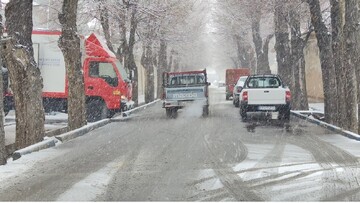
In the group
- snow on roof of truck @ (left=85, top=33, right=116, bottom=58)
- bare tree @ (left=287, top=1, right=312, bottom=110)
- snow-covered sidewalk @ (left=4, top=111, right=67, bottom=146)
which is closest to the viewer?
snow-covered sidewalk @ (left=4, top=111, right=67, bottom=146)

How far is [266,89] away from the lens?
17.4 metres

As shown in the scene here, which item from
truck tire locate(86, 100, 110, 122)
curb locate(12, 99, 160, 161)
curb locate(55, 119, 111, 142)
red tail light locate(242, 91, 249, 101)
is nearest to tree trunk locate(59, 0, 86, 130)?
curb locate(55, 119, 111, 142)

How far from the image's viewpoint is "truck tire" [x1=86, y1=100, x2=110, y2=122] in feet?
63.0

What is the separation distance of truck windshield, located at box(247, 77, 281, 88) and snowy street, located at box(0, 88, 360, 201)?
4788 millimetres

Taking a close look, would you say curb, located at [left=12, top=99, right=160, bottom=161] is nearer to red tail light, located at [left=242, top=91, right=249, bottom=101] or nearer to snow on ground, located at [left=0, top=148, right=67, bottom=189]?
snow on ground, located at [left=0, top=148, right=67, bottom=189]

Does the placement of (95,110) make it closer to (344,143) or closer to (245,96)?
(245,96)

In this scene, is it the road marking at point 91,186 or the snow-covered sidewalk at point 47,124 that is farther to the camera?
the snow-covered sidewalk at point 47,124

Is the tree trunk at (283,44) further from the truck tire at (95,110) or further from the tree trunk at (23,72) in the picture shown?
the tree trunk at (23,72)

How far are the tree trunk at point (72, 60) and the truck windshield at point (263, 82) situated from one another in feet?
22.1

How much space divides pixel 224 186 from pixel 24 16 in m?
6.90

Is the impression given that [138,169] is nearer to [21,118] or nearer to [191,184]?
[191,184]

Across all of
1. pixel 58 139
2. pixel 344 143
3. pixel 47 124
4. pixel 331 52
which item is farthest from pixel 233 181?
pixel 47 124

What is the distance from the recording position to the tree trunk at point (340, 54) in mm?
13148

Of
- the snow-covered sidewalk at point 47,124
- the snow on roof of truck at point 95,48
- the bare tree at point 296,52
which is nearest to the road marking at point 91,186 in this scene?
the snow-covered sidewalk at point 47,124
